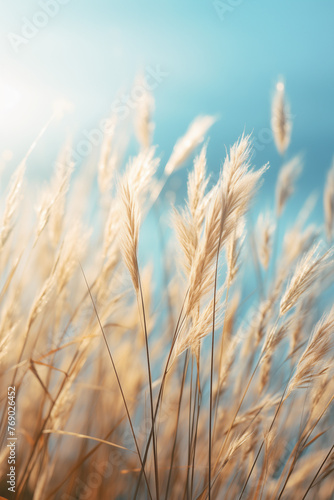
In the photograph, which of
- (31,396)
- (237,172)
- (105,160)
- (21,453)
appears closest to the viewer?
(237,172)

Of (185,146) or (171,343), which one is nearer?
(171,343)

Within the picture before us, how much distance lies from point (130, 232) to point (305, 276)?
32 cm

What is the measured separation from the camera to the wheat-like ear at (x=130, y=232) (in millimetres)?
674

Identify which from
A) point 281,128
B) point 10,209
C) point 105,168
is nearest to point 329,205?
point 281,128

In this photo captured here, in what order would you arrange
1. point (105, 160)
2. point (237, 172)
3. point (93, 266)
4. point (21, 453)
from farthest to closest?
point (93, 266)
point (105, 160)
point (21, 453)
point (237, 172)

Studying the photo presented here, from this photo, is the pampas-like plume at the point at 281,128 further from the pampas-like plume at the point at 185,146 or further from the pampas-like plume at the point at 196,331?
the pampas-like plume at the point at 196,331

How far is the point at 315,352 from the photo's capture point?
2.28 ft

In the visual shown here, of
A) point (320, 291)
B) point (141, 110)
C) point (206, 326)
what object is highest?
point (141, 110)

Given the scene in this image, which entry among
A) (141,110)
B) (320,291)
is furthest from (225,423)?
(141,110)

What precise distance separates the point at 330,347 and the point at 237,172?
35cm

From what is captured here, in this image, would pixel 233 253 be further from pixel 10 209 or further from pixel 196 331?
pixel 10 209

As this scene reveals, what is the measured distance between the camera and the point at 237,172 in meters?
0.68

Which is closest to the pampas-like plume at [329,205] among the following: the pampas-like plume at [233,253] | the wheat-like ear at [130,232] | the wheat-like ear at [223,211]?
the pampas-like plume at [233,253]

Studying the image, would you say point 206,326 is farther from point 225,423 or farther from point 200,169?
point 225,423
